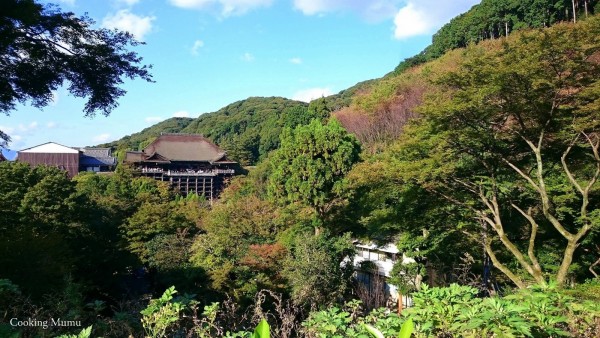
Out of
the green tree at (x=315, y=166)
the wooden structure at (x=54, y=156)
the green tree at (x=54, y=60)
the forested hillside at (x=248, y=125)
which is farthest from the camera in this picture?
the forested hillside at (x=248, y=125)

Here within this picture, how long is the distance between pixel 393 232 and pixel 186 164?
22644mm

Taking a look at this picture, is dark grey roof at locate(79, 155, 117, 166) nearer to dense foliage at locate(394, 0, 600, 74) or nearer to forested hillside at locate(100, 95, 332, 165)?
forested hillside at locate(100, 95, 332, 165)

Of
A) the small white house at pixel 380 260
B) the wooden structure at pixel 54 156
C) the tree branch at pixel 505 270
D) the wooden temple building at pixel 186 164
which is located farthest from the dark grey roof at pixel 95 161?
the tree branch at pixel 505 270

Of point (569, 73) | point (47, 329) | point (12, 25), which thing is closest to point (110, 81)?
point (12, 25)

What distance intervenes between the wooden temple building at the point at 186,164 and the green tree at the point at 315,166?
57.3 feet

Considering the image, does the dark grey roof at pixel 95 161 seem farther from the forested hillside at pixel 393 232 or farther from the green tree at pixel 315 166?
the green tree at pixel 315 166

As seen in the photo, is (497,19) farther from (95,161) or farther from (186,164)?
(95,161)

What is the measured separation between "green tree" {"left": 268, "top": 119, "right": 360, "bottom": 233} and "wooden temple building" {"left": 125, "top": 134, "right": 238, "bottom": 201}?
688 inches

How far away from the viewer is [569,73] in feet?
18.2

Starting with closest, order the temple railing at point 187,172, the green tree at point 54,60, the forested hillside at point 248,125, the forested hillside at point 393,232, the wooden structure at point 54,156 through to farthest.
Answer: the forested hillside at point 393,232 < the green tree at point 54,60 < the temple railing at point 187,172 < the wooden structure at point 54,156 < the forested hillside at point 248,125

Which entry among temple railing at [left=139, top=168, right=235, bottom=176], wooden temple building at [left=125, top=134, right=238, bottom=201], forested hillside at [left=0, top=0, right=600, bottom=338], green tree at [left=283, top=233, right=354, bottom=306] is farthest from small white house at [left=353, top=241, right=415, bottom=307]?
temple railing at [left=139, top=168, right=235, bottom=176]

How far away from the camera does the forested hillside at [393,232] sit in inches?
87.1

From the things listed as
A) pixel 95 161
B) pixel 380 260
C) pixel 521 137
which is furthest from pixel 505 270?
pixel 95 161

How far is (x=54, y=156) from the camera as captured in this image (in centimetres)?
2997
